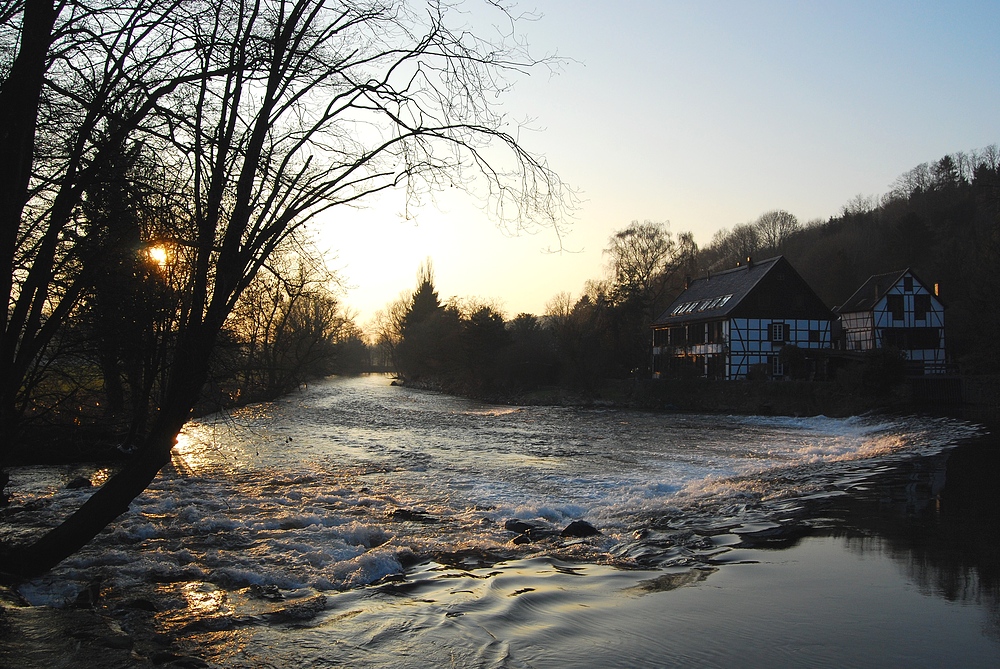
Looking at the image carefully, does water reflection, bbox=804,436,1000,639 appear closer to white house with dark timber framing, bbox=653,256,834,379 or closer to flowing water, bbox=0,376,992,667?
flowing water, bbox=0,376,992,667

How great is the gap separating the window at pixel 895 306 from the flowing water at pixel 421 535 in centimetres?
2648

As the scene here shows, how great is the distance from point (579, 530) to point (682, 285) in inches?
2198

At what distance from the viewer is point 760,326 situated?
42844 mm

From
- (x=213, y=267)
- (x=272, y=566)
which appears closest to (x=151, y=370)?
(x=272, y=566)

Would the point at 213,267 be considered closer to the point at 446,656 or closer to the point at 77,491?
the point at 446,656

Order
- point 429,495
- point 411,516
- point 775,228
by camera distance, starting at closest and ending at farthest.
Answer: point 411,516
point 429,495
point 775,228

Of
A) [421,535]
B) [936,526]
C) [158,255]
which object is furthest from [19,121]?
[936,526]

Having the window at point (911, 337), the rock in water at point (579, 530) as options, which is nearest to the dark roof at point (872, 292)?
the window at point (911, 337)

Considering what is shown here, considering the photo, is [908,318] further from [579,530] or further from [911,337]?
[579,530]

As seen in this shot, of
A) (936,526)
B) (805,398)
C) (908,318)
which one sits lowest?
(936,526)

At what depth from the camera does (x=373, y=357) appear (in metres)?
130

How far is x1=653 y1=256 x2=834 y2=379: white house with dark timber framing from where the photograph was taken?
42.5 meters

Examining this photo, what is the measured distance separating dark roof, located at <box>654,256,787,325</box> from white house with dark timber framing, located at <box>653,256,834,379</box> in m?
0.09

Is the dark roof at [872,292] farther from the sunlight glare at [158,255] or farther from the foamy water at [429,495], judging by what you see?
the sunlight glare at [158,255]
